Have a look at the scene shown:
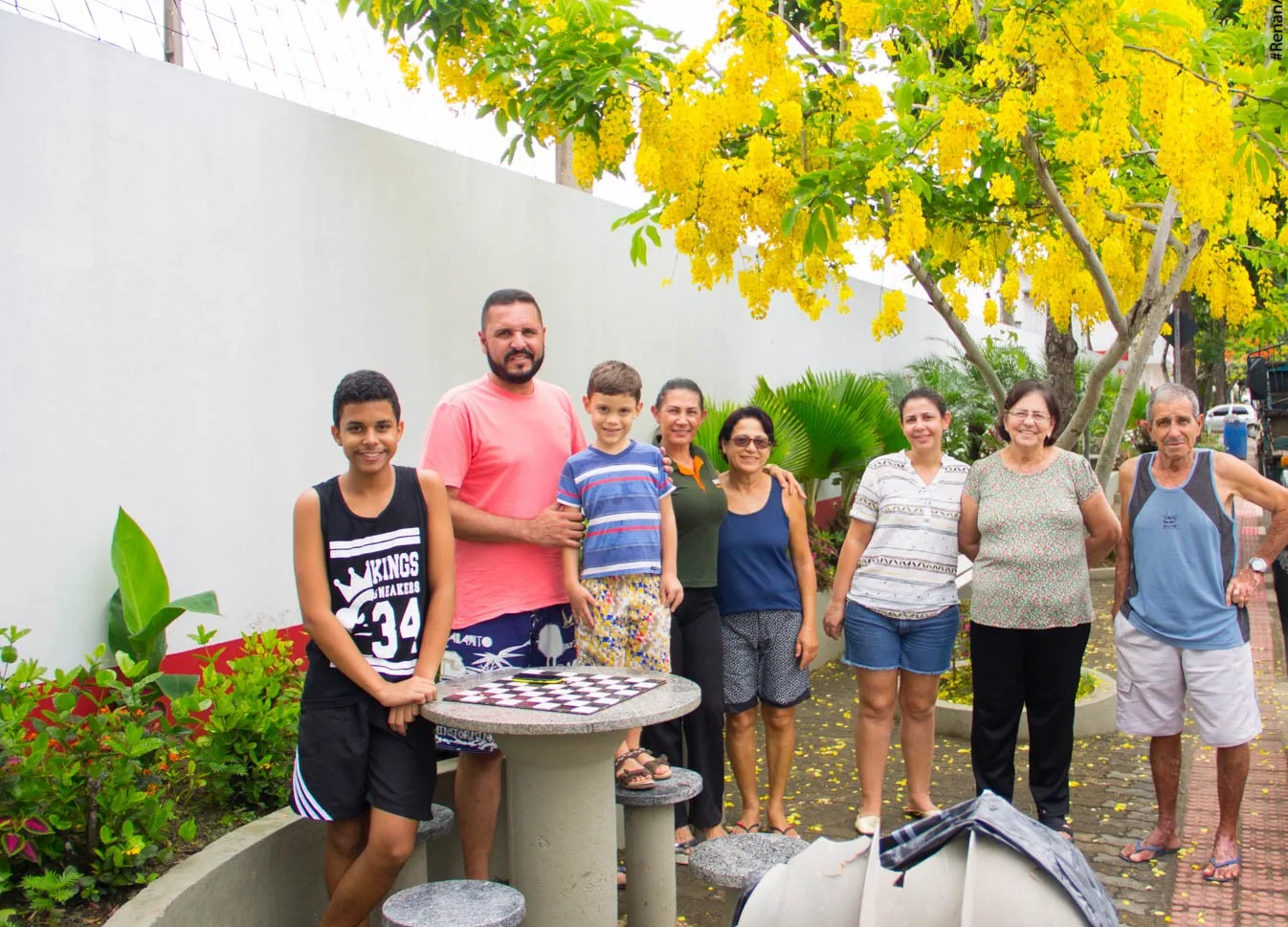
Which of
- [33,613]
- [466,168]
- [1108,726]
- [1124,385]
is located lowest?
[1108,726]

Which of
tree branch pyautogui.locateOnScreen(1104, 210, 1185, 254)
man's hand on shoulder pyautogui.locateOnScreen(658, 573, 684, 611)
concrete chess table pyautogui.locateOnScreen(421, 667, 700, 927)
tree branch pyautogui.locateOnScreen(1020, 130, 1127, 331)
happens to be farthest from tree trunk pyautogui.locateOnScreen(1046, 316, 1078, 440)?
concrete chess table pyautogui.locateOnScreen(421, 667, 700, 927)

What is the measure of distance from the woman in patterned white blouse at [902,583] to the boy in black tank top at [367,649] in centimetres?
204

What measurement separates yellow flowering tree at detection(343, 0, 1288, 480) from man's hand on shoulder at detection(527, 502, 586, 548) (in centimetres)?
229

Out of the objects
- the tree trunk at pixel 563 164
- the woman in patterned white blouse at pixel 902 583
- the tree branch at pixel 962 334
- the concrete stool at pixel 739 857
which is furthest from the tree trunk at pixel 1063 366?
the concrete stool at pixel 739 857

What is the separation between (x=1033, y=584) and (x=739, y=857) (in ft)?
6.11

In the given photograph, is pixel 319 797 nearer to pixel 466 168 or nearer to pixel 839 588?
pixel 839 588

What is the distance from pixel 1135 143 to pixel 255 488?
551cm

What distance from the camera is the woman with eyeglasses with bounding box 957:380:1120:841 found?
14.4 ft

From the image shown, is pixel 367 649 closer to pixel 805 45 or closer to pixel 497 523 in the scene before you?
pixel 497 523

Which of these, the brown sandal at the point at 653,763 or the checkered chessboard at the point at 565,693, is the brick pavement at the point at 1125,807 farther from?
the checkered chessboard at the point at 565,693

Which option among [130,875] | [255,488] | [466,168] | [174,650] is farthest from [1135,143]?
[130,875]

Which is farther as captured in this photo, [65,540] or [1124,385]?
[1124,385]

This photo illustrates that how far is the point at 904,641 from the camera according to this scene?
4613 mm

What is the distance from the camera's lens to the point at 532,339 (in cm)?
375
